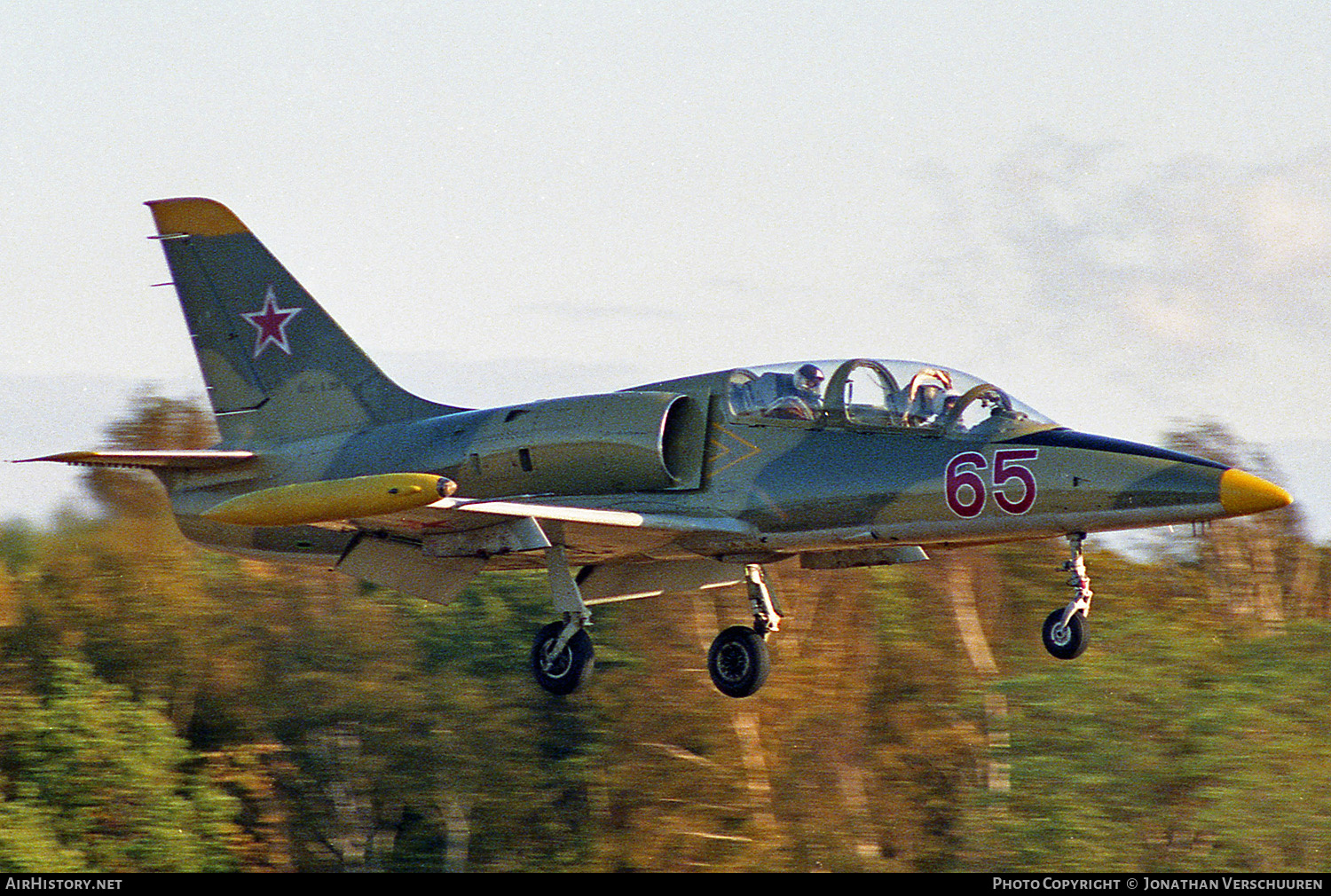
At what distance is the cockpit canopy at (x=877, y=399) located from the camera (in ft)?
42.0

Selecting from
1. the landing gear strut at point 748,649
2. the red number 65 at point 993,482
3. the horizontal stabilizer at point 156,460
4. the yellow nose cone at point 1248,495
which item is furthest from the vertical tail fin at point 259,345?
the yellow nose cone at point 1248,495

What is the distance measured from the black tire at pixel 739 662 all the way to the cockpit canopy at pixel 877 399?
2057 mm

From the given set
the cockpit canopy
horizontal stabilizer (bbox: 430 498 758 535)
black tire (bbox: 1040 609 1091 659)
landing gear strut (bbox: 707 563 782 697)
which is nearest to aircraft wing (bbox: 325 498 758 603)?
horizontal stabilizer (bbox: 430 498 758 535)

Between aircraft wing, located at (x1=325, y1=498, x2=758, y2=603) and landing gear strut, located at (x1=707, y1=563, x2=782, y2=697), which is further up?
aircraft wing, located at (x1=325, y1=498, x2=758, y2=603)

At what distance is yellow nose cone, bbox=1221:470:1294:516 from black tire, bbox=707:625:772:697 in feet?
14.0

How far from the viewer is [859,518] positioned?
42.8 ft

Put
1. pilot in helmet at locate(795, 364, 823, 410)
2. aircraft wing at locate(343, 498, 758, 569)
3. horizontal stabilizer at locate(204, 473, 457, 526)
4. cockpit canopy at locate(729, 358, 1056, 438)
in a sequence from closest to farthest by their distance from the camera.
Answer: horizontal stabilizer at locate(204, 473, 457, 526)
cockpit canopy at locate(729, 358, 1056, 438)
aircraft wing at locate(343, 498, 758, 569)
pilot in helmet at locate(795, 364, 823, 410)

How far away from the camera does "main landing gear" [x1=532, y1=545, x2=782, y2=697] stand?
14.1 m

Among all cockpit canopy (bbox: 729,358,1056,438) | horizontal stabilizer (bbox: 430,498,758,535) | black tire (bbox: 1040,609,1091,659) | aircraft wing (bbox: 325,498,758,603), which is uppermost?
cockpit canopy (bbox: 729,358,1056,438)

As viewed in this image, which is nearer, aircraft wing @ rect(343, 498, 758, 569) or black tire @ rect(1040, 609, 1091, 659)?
black tire @ rect(1040, 609, 1091, 659)

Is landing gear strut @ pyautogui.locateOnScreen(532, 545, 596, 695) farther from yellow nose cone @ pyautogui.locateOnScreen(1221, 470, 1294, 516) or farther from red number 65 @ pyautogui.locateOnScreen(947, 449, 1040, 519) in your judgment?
yellow nose cone @ pyautogui.locateOnScreen(1221, 470, 1294, 516)

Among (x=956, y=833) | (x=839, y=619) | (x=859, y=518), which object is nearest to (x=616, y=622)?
(x=839, y=619)

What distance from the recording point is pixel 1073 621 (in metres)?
12.5

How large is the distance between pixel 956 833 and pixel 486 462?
16.5 metres
